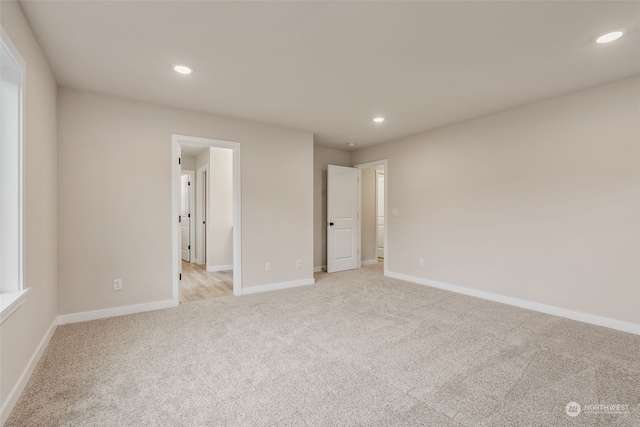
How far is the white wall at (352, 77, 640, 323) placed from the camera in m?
2.80

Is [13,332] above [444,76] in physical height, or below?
below

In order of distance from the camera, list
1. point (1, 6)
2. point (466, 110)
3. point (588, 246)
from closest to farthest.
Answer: point (1, 6) < point (588, 246) < point (466, 110)

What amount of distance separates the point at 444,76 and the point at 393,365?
8.38 feet

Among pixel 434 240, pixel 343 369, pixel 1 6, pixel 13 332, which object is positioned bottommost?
pixel 343 369

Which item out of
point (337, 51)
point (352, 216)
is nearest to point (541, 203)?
point (337, 51)

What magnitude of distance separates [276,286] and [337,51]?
318cm

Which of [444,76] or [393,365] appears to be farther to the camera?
[444,76]

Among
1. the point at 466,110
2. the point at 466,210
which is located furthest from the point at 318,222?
the point at 466,110

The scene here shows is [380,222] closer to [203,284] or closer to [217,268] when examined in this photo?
[217,268]

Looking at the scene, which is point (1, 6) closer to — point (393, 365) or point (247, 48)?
point (247, 48)

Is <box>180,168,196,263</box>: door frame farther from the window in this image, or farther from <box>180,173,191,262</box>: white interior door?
the window

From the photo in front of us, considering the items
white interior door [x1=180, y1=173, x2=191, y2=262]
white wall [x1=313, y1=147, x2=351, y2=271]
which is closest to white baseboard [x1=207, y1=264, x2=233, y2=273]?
white interior door [x1=180, y1=173, x2=191, y2=262]

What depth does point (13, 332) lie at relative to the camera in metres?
1.73

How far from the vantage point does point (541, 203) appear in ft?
10.9
